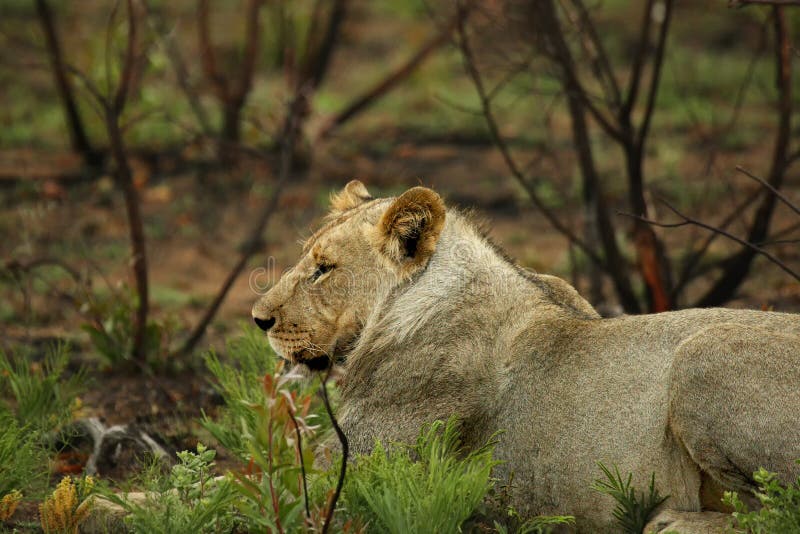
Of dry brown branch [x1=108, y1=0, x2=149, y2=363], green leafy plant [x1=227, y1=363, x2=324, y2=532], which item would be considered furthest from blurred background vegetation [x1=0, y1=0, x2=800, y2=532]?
green leafy plant [x1=227, y1=363, x2=324, y2=532]

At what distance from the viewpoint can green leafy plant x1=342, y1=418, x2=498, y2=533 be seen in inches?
134

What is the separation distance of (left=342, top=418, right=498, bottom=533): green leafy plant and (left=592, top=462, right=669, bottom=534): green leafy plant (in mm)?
365

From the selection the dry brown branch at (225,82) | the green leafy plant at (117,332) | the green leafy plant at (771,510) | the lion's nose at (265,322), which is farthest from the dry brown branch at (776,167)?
the dry brown branch at (225,82)

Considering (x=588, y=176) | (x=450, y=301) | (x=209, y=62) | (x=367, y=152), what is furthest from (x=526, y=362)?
(x=367, y=152)

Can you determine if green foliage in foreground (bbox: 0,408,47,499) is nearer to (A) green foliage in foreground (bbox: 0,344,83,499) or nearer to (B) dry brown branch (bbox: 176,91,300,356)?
(A) green foliage in foreground (bbox: 0,344,83,499)

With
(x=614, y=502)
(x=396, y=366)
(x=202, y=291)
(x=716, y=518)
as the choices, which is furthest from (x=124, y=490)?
→ (x=202, y=291)

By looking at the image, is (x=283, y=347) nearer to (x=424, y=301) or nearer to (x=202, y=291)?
(x=424, y=301)

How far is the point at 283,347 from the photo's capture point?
420 cm

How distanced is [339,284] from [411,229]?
341 millimetres

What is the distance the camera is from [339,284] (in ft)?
13.8

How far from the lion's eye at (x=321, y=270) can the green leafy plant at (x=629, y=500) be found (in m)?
1.24

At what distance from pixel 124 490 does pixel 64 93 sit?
6.33 m

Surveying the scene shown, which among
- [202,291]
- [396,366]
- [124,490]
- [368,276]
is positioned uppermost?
[368,276]

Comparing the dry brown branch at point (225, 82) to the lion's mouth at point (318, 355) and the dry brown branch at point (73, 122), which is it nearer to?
the dry brown branch at point (73, 122)
